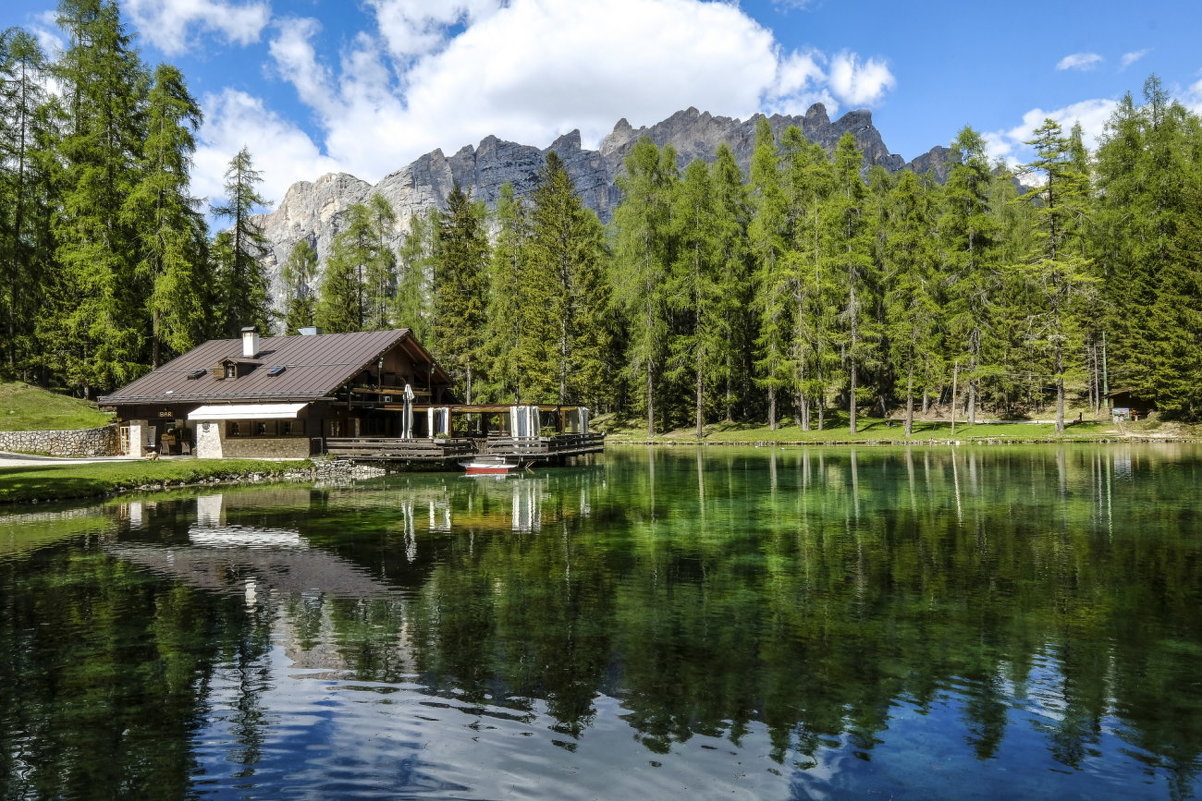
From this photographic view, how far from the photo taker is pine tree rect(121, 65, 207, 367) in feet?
146

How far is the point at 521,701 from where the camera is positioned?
7.37m

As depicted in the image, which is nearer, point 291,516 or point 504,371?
point 291,516

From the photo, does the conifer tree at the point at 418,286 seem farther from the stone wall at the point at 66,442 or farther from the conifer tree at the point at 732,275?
the stone wall at the point at 66,442

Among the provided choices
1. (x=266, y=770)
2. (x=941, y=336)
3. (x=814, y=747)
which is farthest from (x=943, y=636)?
(x=941, y=336)

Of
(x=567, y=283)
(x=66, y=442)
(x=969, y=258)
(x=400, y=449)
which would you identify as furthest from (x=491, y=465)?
(x=969, y=258)

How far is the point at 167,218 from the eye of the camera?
45094 mm

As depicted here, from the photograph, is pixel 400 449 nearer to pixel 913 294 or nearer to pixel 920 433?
pixel 920 433

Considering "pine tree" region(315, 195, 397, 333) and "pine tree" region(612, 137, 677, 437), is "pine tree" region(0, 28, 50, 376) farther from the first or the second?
"pine tree" region(612, 137, 677, 437)

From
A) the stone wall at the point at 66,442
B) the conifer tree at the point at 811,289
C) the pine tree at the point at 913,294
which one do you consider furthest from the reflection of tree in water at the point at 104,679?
the pine tree at the point at 913,294

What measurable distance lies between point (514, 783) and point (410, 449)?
3243 cm

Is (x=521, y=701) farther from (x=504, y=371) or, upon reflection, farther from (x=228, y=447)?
(x=504, y=371)

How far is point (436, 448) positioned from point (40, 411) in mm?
22909

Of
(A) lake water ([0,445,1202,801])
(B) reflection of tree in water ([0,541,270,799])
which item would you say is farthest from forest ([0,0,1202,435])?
(B) reflection of tree in water ([0,541,270,799])

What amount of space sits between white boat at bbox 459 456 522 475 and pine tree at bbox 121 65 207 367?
22913mm
